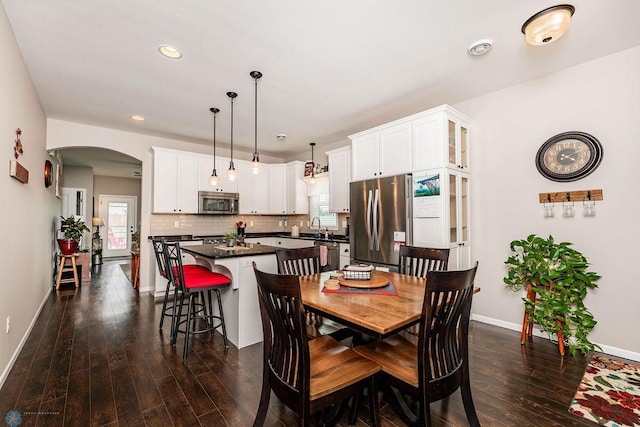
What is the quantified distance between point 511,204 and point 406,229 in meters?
1.21

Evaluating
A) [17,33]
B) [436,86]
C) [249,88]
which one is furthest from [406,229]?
[17,33]

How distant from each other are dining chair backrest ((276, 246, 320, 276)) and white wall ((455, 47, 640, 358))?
86.2 inches

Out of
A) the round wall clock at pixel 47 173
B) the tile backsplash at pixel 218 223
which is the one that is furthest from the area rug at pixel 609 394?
the round wall clock at pixel 47 173

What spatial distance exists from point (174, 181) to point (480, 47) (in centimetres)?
476

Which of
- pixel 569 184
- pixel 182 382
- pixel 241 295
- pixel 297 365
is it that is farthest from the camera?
pixel 569 184

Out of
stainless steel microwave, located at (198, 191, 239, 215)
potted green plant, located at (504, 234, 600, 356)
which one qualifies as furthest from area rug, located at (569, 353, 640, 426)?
stainless steel microwave, located at (198, 191, 239, 215)

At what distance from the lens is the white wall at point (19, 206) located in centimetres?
222

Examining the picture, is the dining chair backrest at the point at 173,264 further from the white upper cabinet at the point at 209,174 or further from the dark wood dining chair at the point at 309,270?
the white upper cabinet at the point at 209,174

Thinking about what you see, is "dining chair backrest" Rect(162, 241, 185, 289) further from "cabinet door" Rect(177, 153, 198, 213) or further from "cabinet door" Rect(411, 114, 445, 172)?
"cabinet door" Rect(411, 114, 445, 172)

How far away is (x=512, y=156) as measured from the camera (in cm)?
335

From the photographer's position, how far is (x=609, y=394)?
204 cm

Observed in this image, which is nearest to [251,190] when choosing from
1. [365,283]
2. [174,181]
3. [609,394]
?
[174,181]

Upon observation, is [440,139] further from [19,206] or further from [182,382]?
[19,206]

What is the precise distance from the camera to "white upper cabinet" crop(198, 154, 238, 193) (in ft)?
17.6
